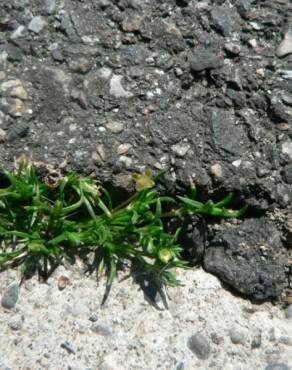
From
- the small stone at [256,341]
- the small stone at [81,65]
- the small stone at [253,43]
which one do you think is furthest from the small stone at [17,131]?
the small stone at [256,341]

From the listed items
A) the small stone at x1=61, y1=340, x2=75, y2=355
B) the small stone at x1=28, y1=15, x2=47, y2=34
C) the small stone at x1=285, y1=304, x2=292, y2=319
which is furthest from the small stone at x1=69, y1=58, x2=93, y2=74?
the small stone at x1=285, y1=304, x2=292, y2=319

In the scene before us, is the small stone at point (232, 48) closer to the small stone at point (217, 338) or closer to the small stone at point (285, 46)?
the small stone at point (285, 46)

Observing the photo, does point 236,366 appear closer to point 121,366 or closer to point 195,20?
point 121,366

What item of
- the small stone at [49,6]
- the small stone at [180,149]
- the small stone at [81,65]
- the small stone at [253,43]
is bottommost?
the small stone at [180,149]

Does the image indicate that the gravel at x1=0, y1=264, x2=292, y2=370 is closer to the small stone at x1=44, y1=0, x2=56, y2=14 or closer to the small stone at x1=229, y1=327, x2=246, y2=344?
the small stone at x1=229, y1=327, x2=246, y2=344

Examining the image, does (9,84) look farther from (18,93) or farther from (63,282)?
(63,282)


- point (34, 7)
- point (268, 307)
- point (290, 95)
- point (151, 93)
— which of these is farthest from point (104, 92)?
point (268, 307)

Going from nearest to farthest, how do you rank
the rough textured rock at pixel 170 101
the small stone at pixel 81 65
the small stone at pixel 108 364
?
the small stone at pixel 108 364, the rough textured rock at pixel 170 101, the small stone at pixel 81 65

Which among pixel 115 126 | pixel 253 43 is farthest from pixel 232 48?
pixel 115 126
